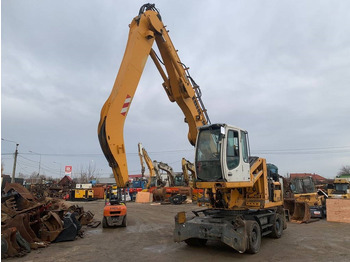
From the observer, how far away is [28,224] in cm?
811

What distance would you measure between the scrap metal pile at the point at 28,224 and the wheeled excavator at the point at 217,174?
7.98 feet

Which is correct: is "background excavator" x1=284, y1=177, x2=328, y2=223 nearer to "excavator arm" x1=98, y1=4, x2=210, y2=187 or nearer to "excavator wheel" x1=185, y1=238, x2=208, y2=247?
"excavator arm" x1=98, y1=4, x2=210, y2=187

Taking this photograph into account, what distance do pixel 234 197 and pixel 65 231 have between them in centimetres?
543

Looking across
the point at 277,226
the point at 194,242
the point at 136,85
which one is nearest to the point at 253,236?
the point at 194,242

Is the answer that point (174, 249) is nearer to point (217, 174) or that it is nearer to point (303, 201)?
point (217, 174)

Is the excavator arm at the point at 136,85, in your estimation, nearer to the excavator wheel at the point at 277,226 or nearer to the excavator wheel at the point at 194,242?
the excavator wheel at the point at 194,242

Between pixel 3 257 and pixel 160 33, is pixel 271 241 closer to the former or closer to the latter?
pixel 3 257

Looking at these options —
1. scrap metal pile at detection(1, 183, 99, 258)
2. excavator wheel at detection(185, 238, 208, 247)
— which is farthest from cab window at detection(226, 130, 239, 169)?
scrap metal pile at detection(1, 183, 99, 258)

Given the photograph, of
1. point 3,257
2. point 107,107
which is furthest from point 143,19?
point 3,257

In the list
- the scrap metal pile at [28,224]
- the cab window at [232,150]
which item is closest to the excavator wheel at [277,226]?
the cab window at [232,150]

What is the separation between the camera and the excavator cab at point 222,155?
7.23 metres

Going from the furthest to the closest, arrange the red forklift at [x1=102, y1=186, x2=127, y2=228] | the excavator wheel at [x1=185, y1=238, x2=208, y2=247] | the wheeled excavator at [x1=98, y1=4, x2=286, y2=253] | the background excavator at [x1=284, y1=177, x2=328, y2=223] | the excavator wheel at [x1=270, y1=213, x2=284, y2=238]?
1. the background excavator at [x1=284, y1=177, x2=328, y2=223]
2. the red forklift at [x1=102, y1=186, x2=127, y2=228]
3. the excavator wheel at [x1=270, y1=213, x2=284, y2=238]
4. the excavator wheel at [x1=185, y1=238, x2=208, y2=247]
5. the wheeled excavator at [x1=98, y1=4, x2=286, y2=253]

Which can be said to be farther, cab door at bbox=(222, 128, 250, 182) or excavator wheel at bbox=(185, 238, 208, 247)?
excavator wheel at bbox=(185, 238, 208, 247)

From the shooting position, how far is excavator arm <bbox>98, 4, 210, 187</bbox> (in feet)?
26.6
